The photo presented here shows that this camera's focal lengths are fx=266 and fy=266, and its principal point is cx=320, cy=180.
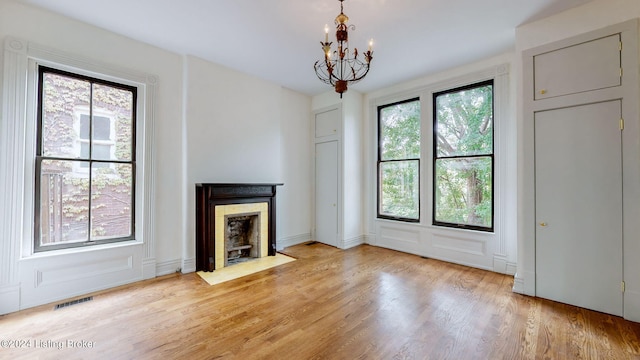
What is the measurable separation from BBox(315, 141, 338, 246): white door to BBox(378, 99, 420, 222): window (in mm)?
849

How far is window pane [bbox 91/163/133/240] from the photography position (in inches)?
121

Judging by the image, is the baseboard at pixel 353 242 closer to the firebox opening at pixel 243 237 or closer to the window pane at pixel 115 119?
the firebox opening at pixel 243 237

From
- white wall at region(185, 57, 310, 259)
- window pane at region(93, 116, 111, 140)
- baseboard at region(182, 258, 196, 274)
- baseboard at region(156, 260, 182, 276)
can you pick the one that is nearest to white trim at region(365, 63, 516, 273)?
white wall at region(185, 57, 310, 259)

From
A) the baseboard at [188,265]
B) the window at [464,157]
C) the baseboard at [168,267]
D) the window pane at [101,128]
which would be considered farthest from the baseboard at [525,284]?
the window pane at [101,128]

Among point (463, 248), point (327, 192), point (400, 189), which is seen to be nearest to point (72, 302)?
point (327, 192)

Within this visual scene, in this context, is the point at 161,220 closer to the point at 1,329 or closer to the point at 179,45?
the point at 1,329

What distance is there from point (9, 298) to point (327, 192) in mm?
4152

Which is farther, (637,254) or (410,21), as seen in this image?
(410,21)

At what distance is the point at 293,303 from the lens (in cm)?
273

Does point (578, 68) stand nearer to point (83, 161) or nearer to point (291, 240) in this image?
point (291, 240)

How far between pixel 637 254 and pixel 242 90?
16.2 ft

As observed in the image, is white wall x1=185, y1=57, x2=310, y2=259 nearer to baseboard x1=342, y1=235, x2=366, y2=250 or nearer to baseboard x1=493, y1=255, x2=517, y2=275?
baseboard x1=342, y1=235, x2=366, y2=250

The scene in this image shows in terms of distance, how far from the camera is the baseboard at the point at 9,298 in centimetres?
247

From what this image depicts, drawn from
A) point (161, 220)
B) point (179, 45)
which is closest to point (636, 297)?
point (161, 220)
